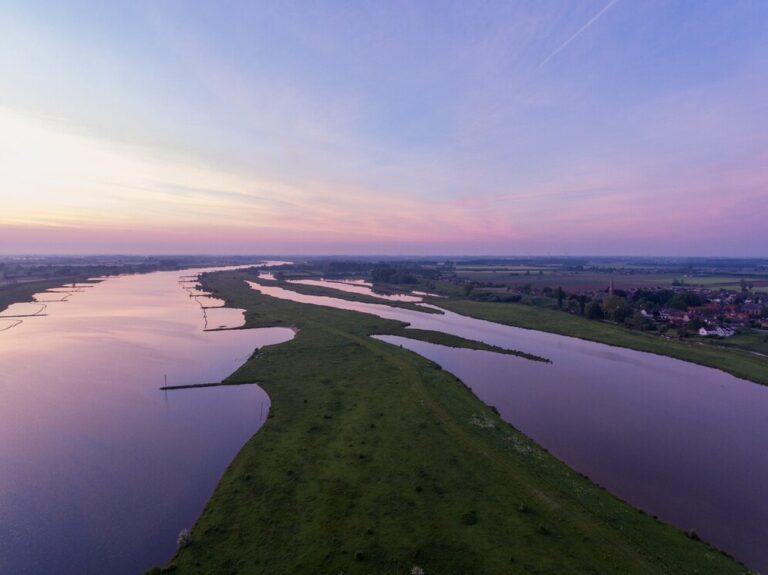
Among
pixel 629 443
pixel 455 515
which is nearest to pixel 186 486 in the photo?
pixel 455 515

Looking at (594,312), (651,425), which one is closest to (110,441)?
(651,425)

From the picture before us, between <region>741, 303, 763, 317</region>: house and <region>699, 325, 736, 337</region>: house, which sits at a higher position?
<region>741, 303, 763, 317</region>: house

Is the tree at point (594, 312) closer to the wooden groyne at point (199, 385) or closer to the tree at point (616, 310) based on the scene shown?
the tree at point (616, 310)

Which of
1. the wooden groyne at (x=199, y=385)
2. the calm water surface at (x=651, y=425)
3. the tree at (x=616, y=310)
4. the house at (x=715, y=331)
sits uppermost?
the tree at (x=616, y=310)

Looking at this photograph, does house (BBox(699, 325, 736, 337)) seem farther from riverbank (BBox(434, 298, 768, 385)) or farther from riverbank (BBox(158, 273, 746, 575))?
riverbank (BBox(158, 273, 746, 575))

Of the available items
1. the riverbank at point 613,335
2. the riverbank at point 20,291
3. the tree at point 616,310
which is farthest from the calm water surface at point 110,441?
the tree at point 616,310

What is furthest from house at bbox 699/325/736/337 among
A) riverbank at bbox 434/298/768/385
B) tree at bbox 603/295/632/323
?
tree at bbox 603/295/632/323
